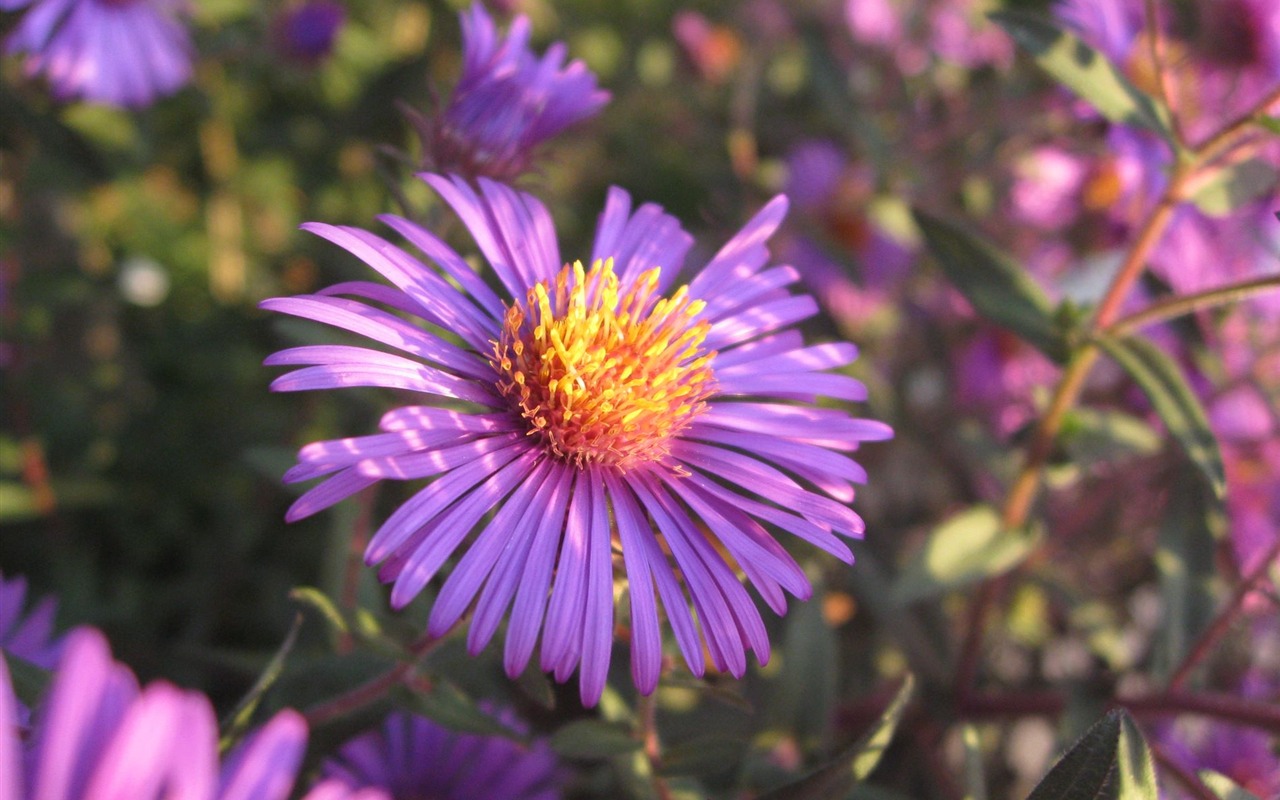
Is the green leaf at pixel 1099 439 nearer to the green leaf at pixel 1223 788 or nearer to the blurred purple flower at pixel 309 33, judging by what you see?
the green leaf at pixel 1223 788

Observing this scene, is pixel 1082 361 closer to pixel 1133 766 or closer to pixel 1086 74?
pixel 1086 74

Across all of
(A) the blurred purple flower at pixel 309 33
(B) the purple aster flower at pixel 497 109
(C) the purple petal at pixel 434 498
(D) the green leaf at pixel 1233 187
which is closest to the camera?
(C) the purple petal at pixel 434 498

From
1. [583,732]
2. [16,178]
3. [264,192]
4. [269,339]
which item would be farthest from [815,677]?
[264,192]

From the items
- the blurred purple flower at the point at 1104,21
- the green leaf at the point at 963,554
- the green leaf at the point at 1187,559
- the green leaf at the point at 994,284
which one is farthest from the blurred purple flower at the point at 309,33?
the green leaf at the point at 1187,559

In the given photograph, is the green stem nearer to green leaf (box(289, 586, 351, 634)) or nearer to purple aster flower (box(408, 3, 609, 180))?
purple aster flower (box(408, 3, 609, 180))

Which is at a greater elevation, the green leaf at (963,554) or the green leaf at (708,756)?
the green leaf at (708,756)

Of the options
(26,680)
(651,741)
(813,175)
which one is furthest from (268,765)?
(813,175)

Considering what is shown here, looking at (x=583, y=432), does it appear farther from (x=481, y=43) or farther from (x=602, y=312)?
(x=481, y=43)
